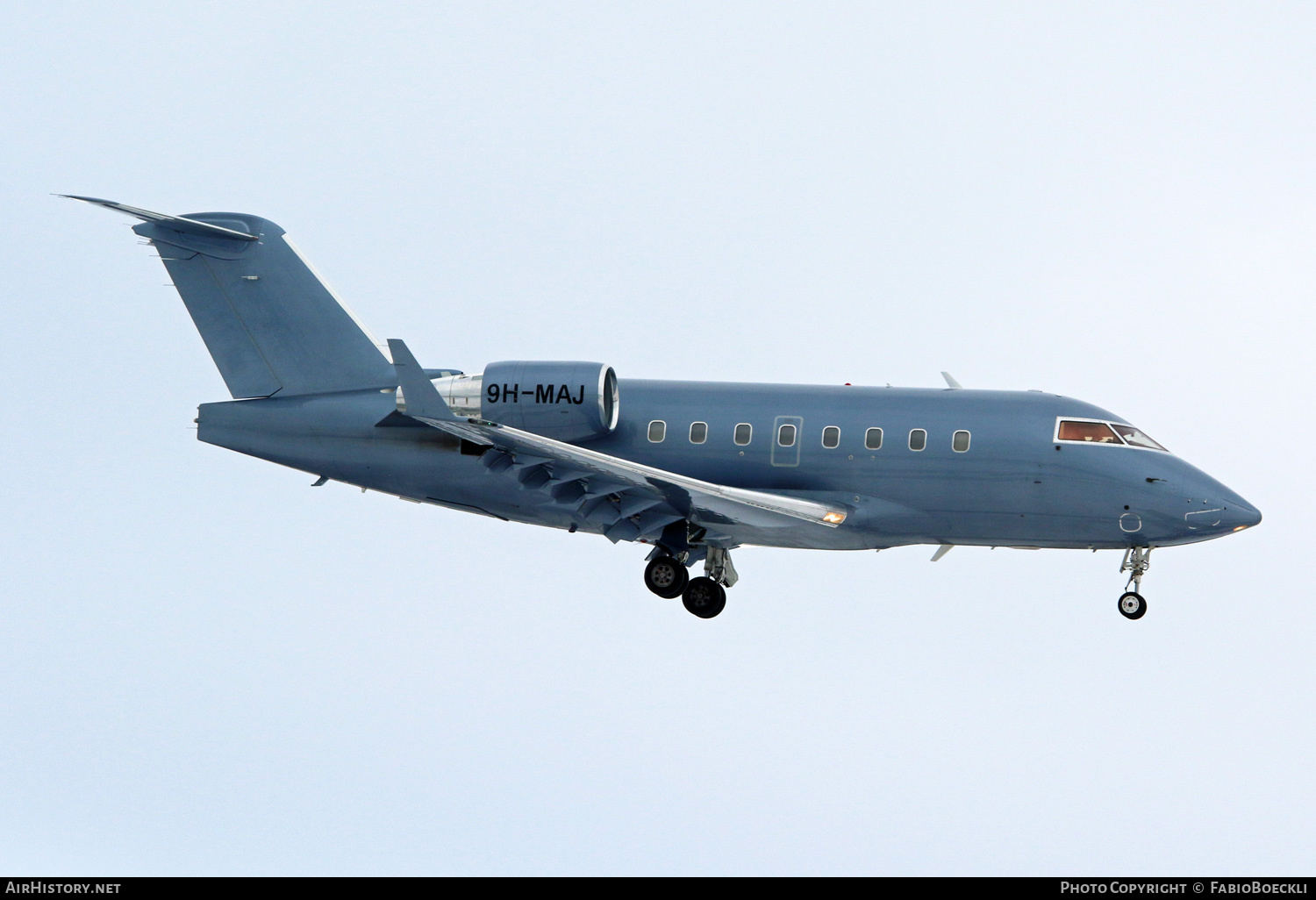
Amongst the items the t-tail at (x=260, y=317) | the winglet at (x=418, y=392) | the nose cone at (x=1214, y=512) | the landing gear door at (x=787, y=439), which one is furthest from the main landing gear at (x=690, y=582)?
the nose cone at (x=1214, y=512)

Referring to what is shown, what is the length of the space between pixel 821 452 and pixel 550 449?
562 cm

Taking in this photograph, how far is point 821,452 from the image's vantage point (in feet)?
84.2

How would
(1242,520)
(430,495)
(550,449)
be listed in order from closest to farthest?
1. (550,449)
2. (1242,520)
3. (430,495)

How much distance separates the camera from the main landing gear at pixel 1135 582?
25844mm

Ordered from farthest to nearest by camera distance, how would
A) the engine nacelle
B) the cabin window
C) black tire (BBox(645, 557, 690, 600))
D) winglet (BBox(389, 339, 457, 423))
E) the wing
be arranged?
black tire (BBox(645, 557, 690, 600))
the cabin window
the engine nacelle
the wing
winglet (BBox(389, 339, 457, 423))

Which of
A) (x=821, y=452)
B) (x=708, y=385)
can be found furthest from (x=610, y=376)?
(x=821, y=452)

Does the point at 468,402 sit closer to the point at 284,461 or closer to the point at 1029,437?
the point at 284,461

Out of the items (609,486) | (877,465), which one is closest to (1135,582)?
(877,465)

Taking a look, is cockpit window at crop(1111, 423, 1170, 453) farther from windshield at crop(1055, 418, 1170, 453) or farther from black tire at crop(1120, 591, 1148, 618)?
black tire at crop(1120, 591, 1148, 618)

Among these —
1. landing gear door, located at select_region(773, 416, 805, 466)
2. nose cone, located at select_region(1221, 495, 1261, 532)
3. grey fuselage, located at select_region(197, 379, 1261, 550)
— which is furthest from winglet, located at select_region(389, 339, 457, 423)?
nose cone, located at select_region(1221, 495, 1261, 532)

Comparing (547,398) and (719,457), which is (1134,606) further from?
(547,398)

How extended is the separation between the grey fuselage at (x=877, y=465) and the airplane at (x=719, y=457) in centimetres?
4

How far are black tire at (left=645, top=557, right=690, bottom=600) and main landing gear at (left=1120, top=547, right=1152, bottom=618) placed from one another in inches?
332

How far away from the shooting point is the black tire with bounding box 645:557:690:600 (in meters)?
26.6
